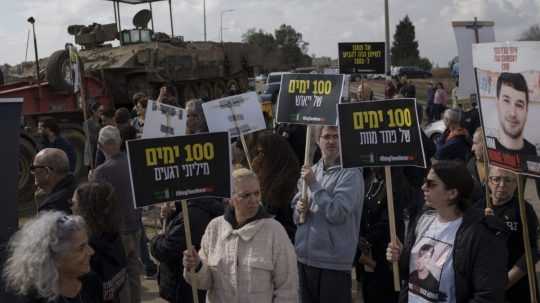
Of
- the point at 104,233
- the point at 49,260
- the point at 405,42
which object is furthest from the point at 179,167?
the point at 405,42

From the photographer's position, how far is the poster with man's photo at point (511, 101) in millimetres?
3447

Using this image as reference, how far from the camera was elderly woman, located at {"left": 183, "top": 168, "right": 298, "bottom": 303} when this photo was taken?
3.57 meters

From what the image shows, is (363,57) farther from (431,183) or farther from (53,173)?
(431,183)

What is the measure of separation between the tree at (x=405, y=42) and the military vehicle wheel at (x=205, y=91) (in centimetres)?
7068

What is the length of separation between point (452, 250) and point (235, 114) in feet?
12.0

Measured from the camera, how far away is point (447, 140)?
7.86 m

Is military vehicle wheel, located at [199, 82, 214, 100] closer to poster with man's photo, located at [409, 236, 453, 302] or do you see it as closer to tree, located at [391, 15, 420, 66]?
poster with man's photo, located at [409, 236, 453, 302]

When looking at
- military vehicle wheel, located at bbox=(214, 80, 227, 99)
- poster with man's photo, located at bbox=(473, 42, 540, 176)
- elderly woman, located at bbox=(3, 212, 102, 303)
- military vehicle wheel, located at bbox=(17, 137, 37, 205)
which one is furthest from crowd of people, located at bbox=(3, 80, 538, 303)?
military vehicle wheel, located at bbox=(214, 80, 227, 99)

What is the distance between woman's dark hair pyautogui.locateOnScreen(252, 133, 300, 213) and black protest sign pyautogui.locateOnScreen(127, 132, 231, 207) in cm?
59

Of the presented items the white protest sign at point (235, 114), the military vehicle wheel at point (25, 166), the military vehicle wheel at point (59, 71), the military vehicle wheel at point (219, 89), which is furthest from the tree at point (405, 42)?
the white protest sign at point (235, 114)

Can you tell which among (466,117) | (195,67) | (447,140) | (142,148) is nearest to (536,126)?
(142,148)

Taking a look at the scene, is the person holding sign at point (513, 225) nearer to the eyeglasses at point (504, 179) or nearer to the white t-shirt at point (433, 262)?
the eyeglasses at point (504, 179)

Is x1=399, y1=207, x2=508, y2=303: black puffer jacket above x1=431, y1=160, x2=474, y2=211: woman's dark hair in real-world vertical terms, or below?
below

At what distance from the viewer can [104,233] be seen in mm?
3750
